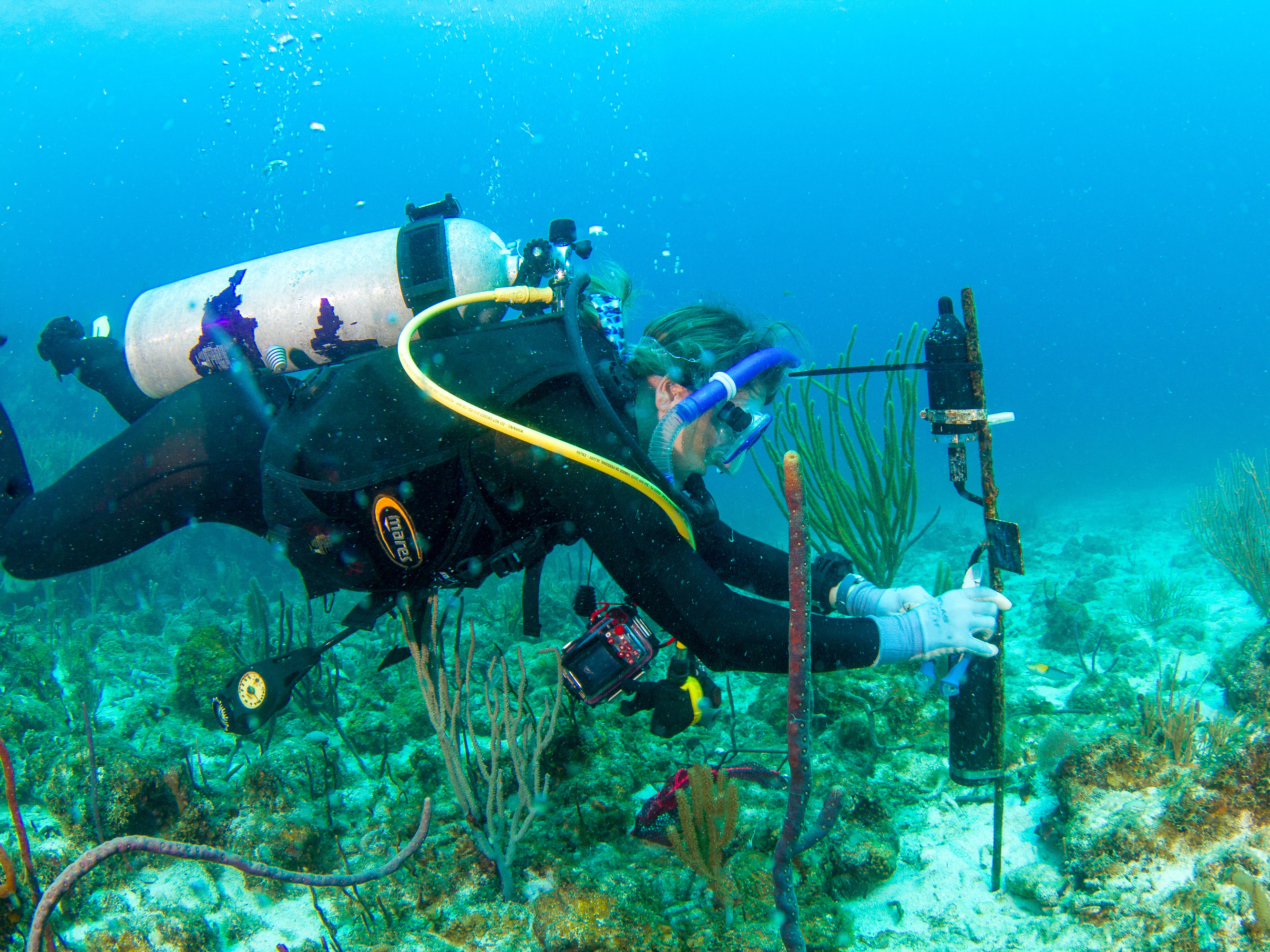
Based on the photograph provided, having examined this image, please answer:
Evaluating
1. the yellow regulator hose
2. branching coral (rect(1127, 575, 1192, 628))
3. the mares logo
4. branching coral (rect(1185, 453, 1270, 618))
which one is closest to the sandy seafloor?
branching coral (rect(1185, 453, 1270, 618))

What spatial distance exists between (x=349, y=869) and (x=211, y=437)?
1.98m

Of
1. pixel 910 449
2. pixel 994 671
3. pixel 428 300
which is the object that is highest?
pixel 428 300

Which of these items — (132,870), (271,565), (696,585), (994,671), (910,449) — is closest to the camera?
(696,585)

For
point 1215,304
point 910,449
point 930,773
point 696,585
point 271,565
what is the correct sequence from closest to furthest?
1. point 696,585
2. point 930,773
3. point 910,449
4. point 271,565
5. point 1215,304

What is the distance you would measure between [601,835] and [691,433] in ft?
5.78

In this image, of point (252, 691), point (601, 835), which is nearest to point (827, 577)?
point (601, 835)

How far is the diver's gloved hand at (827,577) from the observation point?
9.12 feet

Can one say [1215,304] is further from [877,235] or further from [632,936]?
[632,936]

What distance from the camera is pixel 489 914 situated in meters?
2.10

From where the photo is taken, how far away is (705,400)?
2123mm

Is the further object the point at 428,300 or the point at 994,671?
the point at 428,300

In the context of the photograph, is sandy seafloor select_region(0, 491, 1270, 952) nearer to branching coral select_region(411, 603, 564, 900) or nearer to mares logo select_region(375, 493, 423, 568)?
branching coral select_region(411, 603, 564, 900)

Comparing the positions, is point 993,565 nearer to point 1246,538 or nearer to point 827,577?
point 827,577

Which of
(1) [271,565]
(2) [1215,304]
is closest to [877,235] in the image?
(2) [1215,304]
